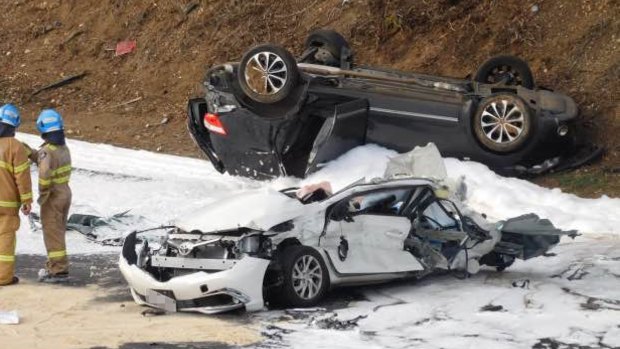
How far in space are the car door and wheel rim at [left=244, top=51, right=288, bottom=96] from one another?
13.1 ft

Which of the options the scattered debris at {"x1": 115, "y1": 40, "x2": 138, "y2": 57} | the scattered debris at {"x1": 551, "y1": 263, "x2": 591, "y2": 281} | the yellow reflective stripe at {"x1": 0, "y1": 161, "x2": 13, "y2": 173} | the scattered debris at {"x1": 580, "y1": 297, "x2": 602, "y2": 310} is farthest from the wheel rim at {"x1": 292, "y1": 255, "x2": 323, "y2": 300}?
the scattered debris at {"x1": 115, "y1": 40, "x2": 138, "y2": 57}

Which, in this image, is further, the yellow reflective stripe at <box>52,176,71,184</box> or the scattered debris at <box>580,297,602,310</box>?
the yellow reflective stripe at <box>52,176,71,184</box>

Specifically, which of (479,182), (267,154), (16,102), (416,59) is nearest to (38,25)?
(16,102)

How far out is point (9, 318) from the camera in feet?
25.7

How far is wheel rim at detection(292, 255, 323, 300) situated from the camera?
827cm

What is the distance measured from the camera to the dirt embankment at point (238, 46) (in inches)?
617

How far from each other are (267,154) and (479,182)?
2645 millimetres

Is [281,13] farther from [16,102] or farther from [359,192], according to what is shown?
[359,192]

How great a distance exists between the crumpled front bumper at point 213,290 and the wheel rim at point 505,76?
7.42m

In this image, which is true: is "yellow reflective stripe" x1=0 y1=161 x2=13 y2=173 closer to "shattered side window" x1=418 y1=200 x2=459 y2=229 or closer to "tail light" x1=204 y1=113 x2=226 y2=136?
"shattered side window" x1=418 y1=200 x2=459 y2=229

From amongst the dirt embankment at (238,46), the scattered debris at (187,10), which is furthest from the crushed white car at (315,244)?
the scattered debris at (187,10)

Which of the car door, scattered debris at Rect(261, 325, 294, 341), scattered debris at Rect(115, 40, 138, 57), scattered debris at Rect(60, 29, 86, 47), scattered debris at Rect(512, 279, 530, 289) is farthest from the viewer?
scattered debris at Rect(60, 29, 86, 47)

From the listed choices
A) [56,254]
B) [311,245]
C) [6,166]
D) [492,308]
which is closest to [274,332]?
[311,245]

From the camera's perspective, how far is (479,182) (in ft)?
41.8
